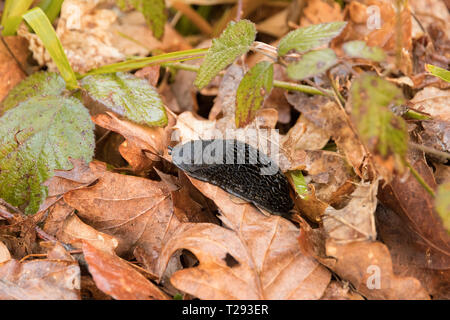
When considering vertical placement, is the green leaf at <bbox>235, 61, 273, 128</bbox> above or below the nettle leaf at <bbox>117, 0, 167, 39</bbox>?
below

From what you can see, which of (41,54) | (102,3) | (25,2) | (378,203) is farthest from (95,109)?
(378,203)

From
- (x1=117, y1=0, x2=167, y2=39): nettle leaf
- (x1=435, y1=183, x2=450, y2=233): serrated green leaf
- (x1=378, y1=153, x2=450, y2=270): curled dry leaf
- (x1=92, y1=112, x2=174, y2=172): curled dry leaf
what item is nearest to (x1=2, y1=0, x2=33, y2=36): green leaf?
(x1=117, y1=0, x2=167, y2=39): nettle leaf

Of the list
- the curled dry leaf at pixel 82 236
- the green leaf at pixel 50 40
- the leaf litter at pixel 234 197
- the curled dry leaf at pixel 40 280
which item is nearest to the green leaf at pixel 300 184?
the leaf litter at pixel 234 197

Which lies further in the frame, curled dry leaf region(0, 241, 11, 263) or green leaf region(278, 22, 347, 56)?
curled dry leaf region(0, 241, 11, 263)

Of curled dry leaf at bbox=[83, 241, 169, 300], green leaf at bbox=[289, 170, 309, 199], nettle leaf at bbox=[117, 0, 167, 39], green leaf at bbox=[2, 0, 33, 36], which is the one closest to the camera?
curled dry leaf at bbox=[83, 241, 169, 300]

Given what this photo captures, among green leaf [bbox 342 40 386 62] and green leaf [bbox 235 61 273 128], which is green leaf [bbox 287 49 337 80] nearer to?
green leaf [bbox 342 40 386 62]

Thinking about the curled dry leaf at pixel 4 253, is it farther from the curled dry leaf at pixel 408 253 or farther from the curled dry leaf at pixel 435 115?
the curled dry leaf at pixel 435 115

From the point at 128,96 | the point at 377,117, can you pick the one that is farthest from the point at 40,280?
the point at 377,117
